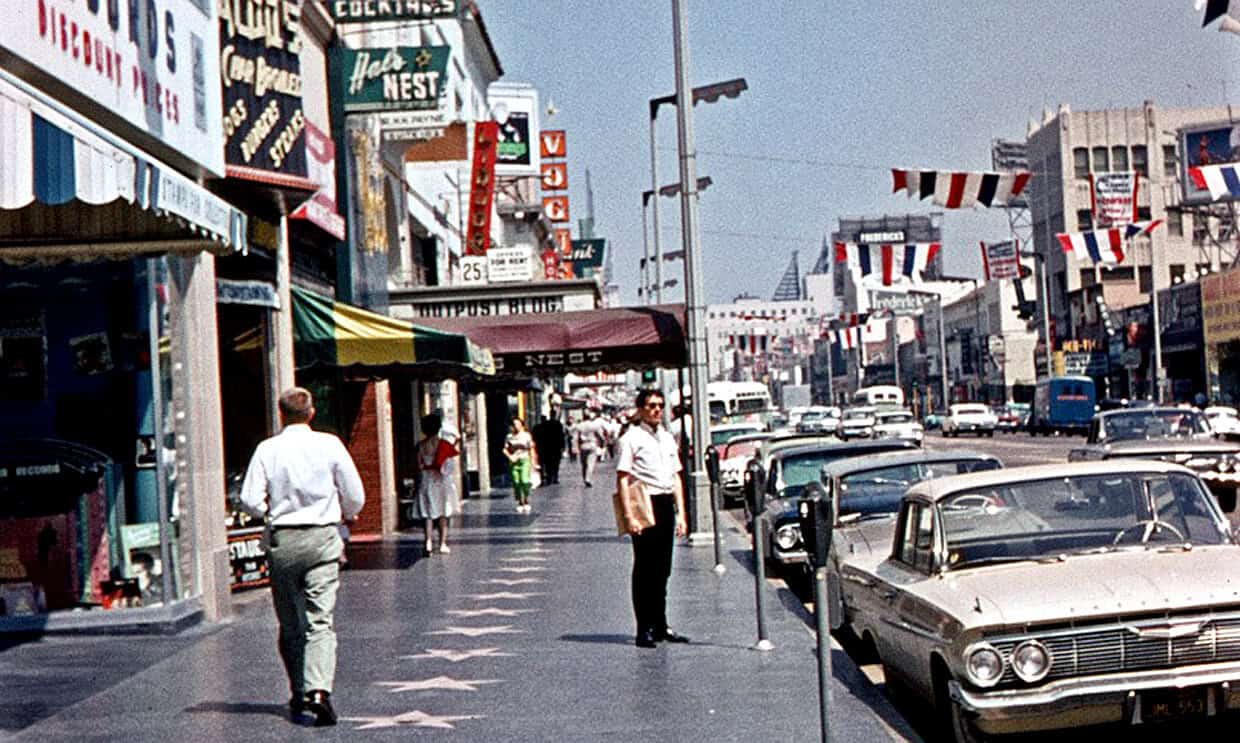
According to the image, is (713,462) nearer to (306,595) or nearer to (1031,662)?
(306,595)

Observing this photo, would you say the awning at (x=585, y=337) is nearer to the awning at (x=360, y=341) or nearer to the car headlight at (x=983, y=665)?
the awning at (x=360, y=341)

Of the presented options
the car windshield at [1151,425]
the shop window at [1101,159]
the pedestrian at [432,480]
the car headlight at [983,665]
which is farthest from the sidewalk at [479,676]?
the shop window at [1101,159]

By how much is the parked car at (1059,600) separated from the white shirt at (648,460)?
245 centimetres

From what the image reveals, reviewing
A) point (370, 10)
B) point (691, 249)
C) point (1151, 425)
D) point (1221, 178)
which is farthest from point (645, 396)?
point (1221, 178)

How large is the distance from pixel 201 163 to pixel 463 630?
13.8ft

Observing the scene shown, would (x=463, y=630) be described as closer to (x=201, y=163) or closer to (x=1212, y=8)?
(x=201, y=163)

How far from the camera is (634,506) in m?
12.9

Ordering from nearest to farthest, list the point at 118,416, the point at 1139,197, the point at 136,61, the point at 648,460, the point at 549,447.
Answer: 1. the point at 136,61
2. the point at 648,460
3. the point at 118,416
4. the point at 549,447
5. the point at 1139,197

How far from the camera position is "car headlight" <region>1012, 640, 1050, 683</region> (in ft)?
27.4

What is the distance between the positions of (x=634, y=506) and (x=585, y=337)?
1172cm

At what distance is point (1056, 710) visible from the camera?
8336 millimetres

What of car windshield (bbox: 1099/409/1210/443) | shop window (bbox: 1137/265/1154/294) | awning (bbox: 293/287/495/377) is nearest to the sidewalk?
awning (bbox: 293/287/495/377)

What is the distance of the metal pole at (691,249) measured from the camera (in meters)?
23.7

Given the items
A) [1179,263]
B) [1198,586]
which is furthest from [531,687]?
[1179,263]
